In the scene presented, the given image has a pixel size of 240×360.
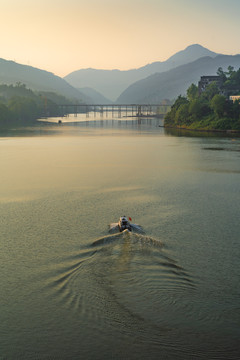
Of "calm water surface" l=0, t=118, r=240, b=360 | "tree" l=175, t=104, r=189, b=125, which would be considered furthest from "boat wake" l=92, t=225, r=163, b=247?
"tree" l=175, t=104, r=189, b=125

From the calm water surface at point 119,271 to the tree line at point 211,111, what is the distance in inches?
3332

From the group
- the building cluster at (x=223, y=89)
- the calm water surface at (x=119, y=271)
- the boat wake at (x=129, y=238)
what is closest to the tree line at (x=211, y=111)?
the building cluster at (x=223, y=89)

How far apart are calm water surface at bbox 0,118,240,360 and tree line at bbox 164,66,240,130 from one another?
84.6 metres

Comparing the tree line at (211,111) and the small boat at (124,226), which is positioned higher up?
the tree line at (211,111)

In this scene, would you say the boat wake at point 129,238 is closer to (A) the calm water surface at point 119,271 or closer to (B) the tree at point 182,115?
(A) the calm water surface at point 119,271

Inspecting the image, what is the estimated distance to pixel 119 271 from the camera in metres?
21.5

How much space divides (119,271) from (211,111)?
12605 centimetres

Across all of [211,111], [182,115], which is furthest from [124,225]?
[182,115]

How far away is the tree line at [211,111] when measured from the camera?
12618cm

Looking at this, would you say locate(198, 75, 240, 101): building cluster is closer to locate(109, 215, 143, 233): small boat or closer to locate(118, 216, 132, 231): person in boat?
locate(109, 215, 143, 233): small boat

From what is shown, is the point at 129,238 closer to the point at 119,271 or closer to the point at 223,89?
the point at 119,271

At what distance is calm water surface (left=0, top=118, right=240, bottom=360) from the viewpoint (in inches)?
621

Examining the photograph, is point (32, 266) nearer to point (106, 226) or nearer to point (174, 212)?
point (106, 226)

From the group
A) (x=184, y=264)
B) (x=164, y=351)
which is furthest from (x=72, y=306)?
(x=184, y=264)
